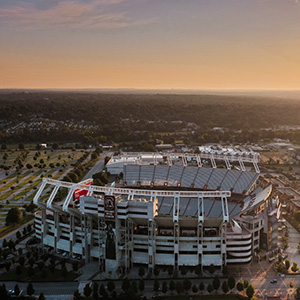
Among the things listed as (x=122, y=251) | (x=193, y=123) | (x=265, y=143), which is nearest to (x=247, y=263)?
(x=122, y=251)

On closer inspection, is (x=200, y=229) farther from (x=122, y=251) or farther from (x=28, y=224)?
(x=28, y=224)

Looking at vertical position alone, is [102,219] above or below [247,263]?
above

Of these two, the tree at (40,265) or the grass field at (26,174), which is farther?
the grass field at (26,174)

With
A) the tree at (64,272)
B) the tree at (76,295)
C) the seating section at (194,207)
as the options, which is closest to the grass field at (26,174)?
the tree at (64,272)

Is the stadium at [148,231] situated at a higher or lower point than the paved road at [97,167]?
higher

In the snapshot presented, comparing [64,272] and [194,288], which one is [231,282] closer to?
[194,288]

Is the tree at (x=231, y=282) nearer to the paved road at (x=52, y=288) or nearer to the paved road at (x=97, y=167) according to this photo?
the paved road at (x=52, y=288)

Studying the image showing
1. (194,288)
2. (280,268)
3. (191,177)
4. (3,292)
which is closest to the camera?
(3,292)

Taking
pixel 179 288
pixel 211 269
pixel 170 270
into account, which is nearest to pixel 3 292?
pixel 179 288
